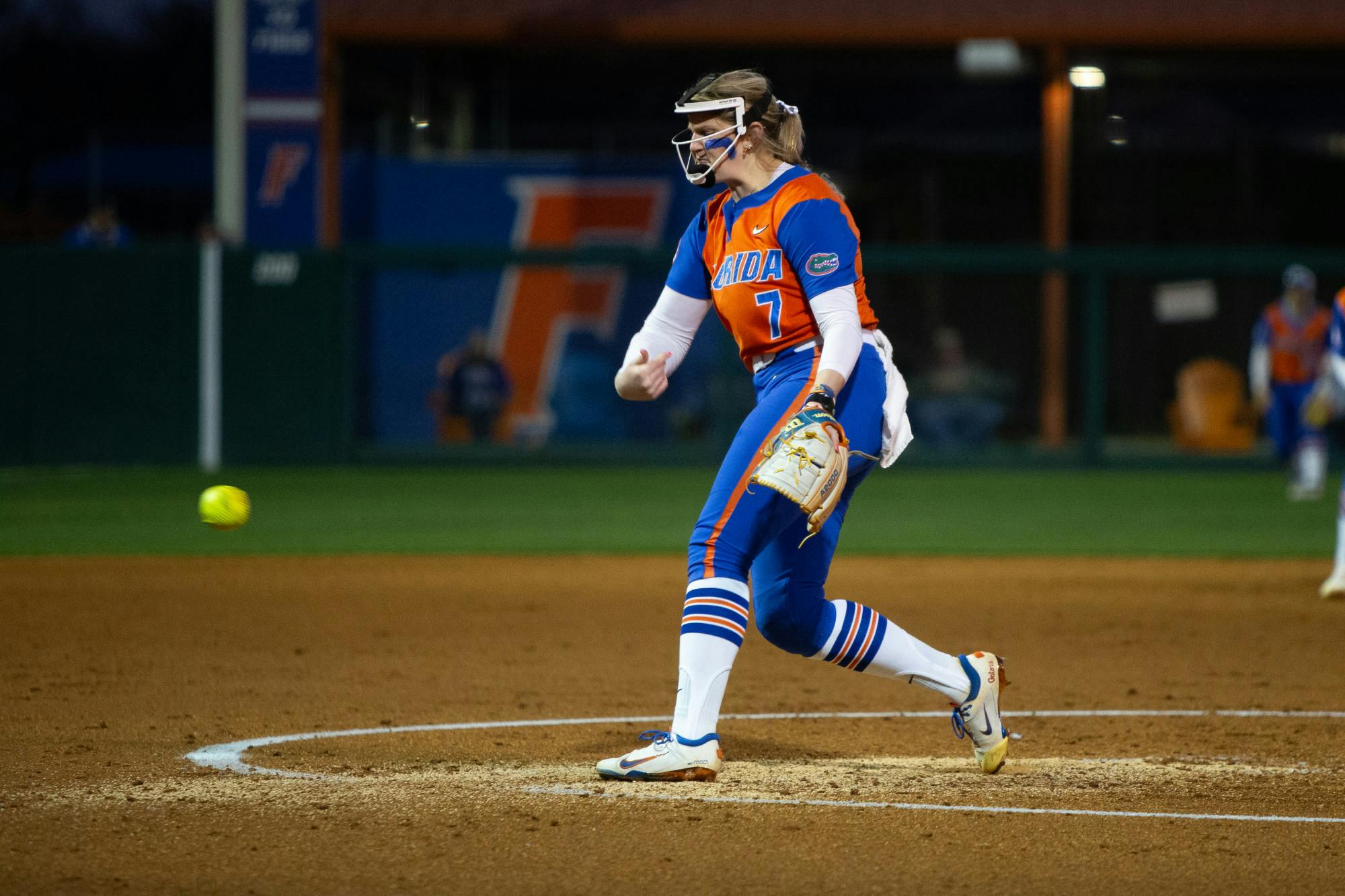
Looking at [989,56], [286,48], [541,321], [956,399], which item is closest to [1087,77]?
[989,56]

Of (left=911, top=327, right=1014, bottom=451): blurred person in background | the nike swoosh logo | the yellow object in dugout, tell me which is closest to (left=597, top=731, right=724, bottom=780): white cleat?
the nike swoosh logo

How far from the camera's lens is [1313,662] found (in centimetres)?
772

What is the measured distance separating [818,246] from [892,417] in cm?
55

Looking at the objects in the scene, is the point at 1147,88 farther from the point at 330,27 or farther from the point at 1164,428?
the point at 330,27

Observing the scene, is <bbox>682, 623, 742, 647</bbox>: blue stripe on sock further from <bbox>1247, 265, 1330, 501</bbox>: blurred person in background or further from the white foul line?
<bbox>1247, 265, 1330, 501</bbox>: blurred person in background

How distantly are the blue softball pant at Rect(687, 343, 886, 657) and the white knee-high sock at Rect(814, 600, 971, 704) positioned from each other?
0.14ft

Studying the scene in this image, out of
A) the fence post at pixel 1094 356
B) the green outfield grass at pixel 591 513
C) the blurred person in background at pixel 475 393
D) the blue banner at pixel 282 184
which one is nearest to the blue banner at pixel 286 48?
the blue banner at pixel 282 184

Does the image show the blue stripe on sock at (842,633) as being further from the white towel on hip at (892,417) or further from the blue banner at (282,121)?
the blue banner at (282,121)

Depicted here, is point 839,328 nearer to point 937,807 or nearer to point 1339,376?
point 937,807

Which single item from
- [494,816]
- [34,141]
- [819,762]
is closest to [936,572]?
[819,762]

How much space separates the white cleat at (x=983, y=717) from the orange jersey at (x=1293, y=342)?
12960 millimetres

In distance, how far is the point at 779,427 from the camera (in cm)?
488

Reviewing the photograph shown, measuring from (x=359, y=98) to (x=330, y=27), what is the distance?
547cm

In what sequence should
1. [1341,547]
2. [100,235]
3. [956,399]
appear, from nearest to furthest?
[1341,547] < [100,235] < [956,399]
